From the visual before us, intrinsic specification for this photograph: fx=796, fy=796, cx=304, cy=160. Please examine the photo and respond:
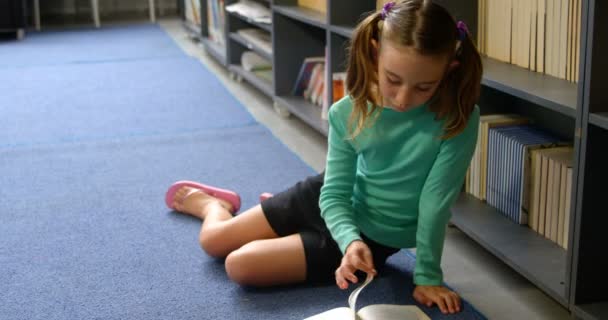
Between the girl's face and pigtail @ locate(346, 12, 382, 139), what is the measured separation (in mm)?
37

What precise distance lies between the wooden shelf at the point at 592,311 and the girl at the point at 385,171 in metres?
0.21

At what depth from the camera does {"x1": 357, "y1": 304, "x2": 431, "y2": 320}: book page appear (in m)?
1.35

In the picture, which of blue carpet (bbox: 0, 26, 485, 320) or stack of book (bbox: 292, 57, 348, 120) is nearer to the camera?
blue carpet (bbox: 0, 26, 485, 320)

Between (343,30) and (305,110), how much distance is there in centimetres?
51

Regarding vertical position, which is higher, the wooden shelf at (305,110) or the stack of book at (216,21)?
the stack of book at (216,21)

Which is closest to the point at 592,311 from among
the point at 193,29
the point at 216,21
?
the point at 216,21

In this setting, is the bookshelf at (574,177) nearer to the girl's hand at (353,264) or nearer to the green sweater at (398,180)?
the green sweater at (398,180)

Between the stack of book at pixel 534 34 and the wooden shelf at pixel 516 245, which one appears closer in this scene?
the wooden shelf at pixel 516 245

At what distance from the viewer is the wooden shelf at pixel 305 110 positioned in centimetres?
250

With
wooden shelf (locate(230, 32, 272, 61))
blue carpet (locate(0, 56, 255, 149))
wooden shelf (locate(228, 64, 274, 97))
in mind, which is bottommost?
blue carpet (locate(0, 56, 255, 149))

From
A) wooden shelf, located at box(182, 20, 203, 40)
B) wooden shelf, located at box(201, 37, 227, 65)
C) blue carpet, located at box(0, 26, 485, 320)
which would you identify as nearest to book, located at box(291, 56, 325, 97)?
blue carpet, located at box(0, 26, 485, 320)

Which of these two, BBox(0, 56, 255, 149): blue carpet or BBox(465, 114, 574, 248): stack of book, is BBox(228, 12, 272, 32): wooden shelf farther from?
BBox(465, 114, 574, 248): stack of book

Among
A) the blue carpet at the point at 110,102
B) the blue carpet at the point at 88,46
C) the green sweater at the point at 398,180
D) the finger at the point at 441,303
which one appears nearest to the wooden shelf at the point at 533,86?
the green sweater at the point at 398,180

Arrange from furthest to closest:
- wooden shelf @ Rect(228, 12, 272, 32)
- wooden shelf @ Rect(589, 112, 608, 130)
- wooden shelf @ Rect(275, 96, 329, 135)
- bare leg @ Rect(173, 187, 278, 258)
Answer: wooden shelf @ Rect(228, 12, 272, 32) → wooden shelf @ Rect(275, 96, 329, 135) → bare leg @ Rect(173, 187, 278, 258) → wooden shelf @ Rect(589, 112, 608, 130)
